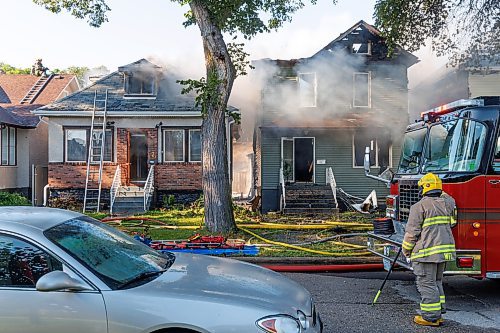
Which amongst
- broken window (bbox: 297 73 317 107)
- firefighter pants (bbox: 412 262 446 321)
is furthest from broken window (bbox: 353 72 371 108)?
firefighter pants (bbox: 412 262 446 321)

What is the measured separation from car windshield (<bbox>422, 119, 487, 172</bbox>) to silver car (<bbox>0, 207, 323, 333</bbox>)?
133 inches

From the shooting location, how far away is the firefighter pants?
19.0 ft

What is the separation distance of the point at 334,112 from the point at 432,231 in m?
15.4

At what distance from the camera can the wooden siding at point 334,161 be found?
2084 cm

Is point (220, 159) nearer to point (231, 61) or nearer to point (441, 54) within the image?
point (231, 61)

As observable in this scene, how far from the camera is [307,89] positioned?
2105 cm

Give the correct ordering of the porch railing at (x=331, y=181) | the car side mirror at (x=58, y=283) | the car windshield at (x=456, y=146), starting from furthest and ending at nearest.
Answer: the porch railing at (x=331, y=181) < the car windshield at (x=456, y=146) < the car side mirror at (x=58, y=283)

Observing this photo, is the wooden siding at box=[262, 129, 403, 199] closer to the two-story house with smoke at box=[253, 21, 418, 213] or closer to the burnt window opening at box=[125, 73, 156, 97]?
the two-story house with smoke at box=[253, 21, 418, 213]

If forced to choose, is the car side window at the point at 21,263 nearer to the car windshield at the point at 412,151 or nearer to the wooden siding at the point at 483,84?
the car windshield at the point at 412,151

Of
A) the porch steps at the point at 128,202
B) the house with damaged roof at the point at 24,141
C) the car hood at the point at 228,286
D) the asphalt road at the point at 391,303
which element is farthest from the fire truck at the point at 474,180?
the house with damaged roof at the point at 24,141

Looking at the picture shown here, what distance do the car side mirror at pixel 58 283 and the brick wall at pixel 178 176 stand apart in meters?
16.6

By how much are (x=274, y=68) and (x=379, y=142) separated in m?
5.22

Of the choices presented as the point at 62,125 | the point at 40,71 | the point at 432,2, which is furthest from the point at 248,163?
the point at 432,2

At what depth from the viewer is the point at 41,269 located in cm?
360
